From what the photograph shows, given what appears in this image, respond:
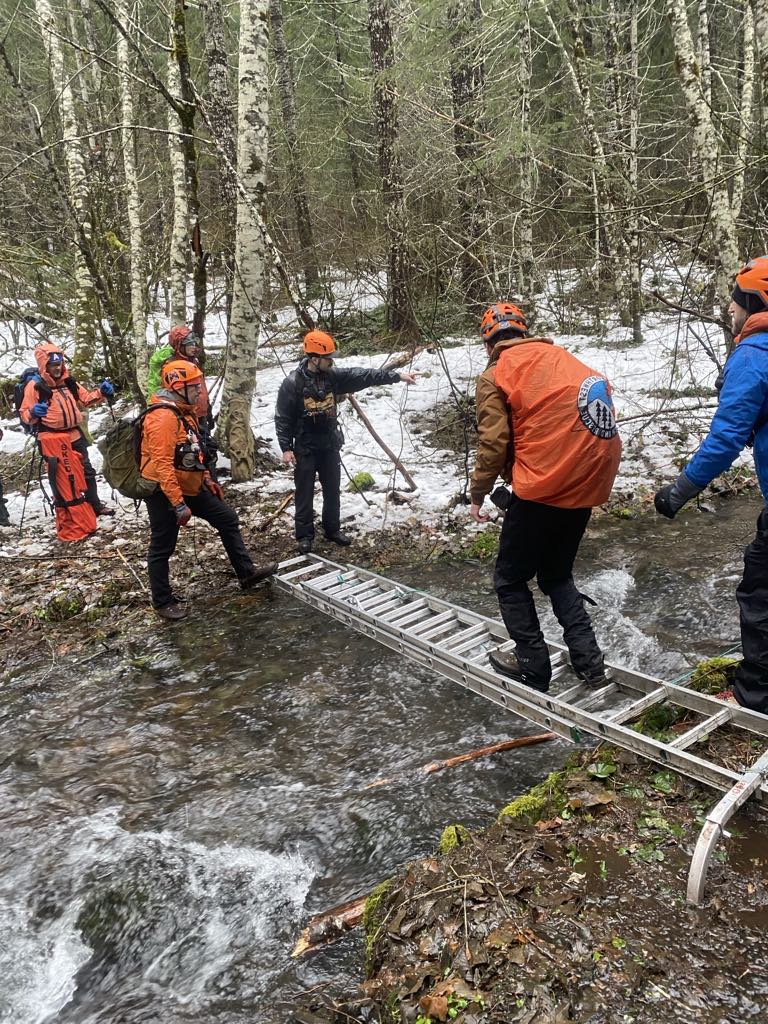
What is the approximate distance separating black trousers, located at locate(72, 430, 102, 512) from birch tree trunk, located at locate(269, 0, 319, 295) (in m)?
6.09

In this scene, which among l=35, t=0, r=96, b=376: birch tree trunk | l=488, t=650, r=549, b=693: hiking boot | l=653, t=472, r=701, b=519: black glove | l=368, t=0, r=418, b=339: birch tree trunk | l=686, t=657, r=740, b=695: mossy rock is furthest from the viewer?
l=35, t=0, r=96, b=376: birch tree trunk

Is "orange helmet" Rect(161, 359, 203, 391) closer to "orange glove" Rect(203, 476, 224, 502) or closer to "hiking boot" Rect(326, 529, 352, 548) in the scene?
"orange glove" Rect(203, 476, 224, 502)

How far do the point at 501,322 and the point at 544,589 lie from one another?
179cm

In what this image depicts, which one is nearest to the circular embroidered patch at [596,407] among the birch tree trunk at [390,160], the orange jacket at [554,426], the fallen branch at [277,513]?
the orange jacket at [554,426]

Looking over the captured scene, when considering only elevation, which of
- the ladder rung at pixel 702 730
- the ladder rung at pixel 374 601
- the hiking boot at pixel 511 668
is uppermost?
the ladder rung at pixel 702 730

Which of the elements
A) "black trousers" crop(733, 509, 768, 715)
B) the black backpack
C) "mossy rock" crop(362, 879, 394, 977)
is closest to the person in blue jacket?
"black trousers" crop(733, 509, 768, 715)

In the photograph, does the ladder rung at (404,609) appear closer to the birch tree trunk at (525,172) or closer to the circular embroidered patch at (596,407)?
the circular embroidered patch at (596,407)

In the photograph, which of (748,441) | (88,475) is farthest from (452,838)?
(88,475)

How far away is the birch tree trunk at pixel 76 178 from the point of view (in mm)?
11641

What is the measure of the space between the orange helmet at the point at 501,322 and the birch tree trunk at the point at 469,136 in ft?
20.1

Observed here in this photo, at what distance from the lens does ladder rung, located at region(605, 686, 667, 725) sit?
12.8 feet

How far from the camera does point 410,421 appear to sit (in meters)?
11.9

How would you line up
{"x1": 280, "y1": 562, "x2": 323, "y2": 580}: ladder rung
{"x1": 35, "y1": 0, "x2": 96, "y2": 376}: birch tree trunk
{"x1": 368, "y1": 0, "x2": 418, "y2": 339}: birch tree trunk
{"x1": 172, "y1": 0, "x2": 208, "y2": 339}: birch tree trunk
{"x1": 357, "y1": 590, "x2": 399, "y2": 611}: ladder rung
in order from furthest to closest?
{"x1": 35, "y1": 0, "x2": 96, "y2": 376}: birch tree trunk → {"x1": 368, "y1": 0, "x2": 418, "y2": 339}: birch tree trunk → {"x1": 172, "y1": 0, "x2": 208, "y2": 339}: birch tree trunk → {"x1": 280, "y1": 562, "x2": 323, "y2": 580}: ladder rung → {"x1": 357, "y1": 590, "x2": 399, "y2": 611}: ladder rung

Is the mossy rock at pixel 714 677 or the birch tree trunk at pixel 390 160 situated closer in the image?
the mossy rock at pixel 714 677
